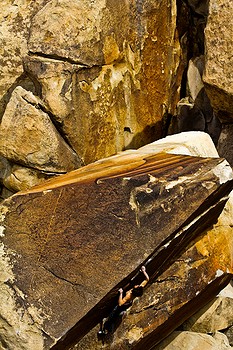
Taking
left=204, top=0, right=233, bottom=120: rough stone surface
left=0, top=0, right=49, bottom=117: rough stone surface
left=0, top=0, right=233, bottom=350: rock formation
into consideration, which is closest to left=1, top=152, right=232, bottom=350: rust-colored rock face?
left=0, top=0, right=233, bottom=350: rock formation

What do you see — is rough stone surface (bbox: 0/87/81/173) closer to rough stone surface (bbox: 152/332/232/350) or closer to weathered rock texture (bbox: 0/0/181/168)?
weathered rock texture (bbox: 0/0/181/168)

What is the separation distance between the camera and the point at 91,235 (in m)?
4.66

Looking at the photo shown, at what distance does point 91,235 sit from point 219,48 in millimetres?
2660

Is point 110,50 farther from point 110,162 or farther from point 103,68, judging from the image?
point 110,162

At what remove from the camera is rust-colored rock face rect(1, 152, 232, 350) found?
14.4ft

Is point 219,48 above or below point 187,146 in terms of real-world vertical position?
above

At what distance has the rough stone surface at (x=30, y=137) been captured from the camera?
657 cm

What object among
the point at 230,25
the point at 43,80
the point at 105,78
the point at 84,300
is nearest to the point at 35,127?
the point at 43,80

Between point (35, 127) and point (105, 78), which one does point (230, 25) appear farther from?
point (35, 127)

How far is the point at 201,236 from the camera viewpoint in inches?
208

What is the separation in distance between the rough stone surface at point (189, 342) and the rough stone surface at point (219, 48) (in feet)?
7.80

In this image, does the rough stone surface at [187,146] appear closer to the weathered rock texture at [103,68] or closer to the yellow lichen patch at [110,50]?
the weathered rock texture at [103,68]

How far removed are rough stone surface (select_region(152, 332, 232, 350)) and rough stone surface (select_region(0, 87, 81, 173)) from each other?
2.24 m

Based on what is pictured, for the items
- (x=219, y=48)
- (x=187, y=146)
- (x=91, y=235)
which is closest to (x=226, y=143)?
(x=219, y=48)
